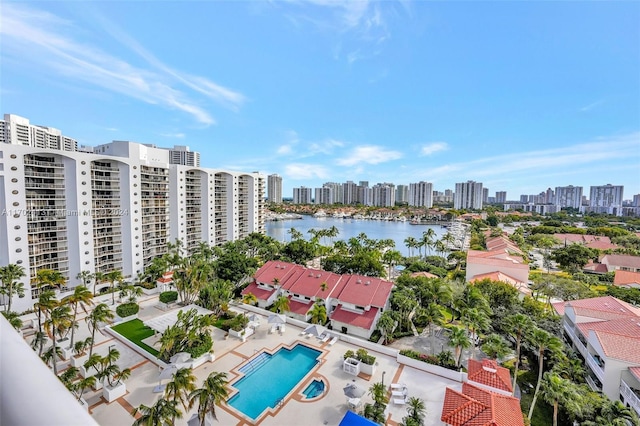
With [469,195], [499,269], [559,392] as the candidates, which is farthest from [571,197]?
[559,392]

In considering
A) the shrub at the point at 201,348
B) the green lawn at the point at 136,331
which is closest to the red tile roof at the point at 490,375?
the shrub at the point at 201,348

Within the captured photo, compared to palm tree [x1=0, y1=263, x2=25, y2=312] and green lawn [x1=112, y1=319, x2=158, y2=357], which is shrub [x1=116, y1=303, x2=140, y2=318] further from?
palm tree [x1=0, y1=263, x2=25, y2=312]

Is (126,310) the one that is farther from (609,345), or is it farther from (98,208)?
(609,345)

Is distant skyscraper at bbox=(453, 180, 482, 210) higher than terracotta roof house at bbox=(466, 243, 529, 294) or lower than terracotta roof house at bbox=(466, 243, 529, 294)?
higher

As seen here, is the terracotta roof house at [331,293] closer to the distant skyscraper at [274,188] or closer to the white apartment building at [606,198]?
the distant skyscraper at [274,188]

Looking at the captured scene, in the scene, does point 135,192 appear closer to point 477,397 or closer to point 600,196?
point 477,397

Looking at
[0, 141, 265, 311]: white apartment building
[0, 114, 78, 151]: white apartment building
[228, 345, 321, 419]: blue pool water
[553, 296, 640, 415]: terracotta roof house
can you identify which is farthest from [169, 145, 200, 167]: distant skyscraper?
[553, 296, 640, 415]: terracotta roof house
